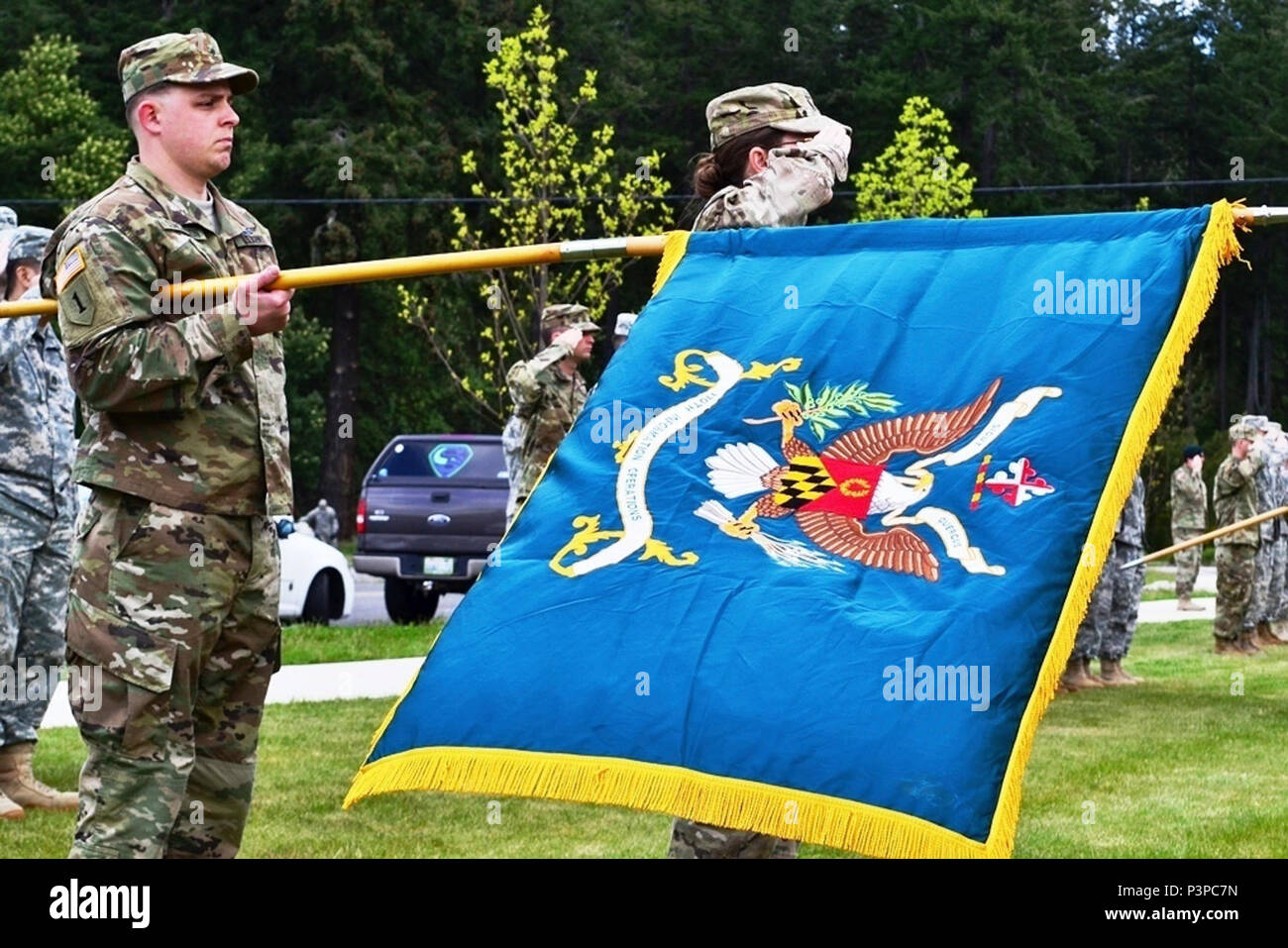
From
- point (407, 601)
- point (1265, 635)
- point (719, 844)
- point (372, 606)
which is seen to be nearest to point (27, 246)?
point (719, 844)

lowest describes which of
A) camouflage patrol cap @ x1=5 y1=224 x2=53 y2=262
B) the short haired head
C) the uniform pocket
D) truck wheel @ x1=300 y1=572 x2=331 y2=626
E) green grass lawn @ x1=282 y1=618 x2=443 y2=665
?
truck wheel @ x1=300 y1=572 x2=331 y2=626

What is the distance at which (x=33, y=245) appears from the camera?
23.3 feet

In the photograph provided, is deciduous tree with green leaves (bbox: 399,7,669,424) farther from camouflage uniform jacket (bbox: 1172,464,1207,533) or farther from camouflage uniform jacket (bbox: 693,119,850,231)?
camouflage uniform jacket (bbox: 693,119,850,231)

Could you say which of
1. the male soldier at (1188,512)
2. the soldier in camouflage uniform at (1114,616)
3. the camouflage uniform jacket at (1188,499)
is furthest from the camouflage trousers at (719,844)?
the camouflage uniform jacket at (1188,499)

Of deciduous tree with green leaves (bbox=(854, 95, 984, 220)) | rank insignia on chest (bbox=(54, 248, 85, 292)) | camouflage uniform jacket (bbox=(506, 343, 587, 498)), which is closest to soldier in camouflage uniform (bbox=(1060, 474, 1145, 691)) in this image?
camouflage uniform jacket (bbox=(506, 343, 587, 498))

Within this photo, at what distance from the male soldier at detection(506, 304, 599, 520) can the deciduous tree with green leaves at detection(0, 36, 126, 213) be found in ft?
89.5

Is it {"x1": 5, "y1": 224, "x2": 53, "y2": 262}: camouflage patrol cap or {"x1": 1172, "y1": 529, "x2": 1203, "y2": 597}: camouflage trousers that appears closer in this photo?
{"x1": 5, "y1": 224, "x2": 53, "y2": 262}: camouflage patrol cap

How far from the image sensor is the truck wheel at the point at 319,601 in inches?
699

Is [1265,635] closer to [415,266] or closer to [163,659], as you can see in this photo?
[415,266]

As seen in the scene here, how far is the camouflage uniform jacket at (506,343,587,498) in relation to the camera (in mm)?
11703

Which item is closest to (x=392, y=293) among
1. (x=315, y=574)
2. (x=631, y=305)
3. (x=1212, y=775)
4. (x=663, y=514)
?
(x=631, y=305)

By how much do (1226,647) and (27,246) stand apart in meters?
13.0
